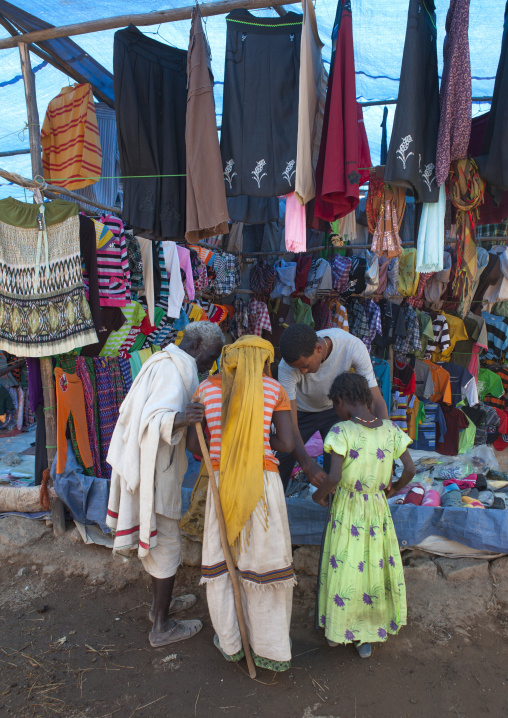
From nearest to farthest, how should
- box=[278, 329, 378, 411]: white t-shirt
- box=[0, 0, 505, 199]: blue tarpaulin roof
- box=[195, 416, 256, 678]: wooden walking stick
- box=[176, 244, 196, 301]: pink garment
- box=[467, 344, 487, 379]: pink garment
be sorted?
box=[195, 416, 256, 678]: wooden walking stick
box=[278, 329, 378, 411]: white t-shirt
box=[0, 0, 505, 199]: blue tarpaulin roof
box=[176, 244, 196, 301]: pink garment
box=[467, 344, 487, 379]: pink garment

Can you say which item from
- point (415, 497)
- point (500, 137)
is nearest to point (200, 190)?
point (500, 137)

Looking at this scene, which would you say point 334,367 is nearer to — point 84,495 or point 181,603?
point 181,603

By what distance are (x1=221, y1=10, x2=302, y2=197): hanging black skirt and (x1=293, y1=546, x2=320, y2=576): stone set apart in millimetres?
2703

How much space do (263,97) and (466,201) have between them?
151 cm

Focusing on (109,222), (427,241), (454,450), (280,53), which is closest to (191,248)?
(109,222)

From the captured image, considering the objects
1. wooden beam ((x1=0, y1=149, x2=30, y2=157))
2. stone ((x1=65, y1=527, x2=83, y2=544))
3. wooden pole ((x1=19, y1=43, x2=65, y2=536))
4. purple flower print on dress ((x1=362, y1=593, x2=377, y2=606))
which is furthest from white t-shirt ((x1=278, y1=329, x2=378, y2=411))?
wooden beam ((x1=0, y1=149, x2=30, y2=157))

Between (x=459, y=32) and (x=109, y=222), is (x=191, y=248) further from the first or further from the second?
(x=459, y=32)

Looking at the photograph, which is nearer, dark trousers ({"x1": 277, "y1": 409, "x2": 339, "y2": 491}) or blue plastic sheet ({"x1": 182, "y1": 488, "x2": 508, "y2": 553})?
blue plastic sheet ({"x1": 182, "y1": 488, "x2": 508, "y2": 553})

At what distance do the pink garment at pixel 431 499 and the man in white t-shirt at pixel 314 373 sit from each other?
0.95m

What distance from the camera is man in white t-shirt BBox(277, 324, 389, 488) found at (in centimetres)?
298

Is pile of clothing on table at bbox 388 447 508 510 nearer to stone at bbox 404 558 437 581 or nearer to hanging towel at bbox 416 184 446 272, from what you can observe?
stone at bbox 404 558 437 581

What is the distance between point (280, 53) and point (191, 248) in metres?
2.46

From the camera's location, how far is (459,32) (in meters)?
2.76

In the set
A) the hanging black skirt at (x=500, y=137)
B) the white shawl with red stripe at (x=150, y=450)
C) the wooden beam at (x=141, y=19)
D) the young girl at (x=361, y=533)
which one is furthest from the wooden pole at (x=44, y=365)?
the hanging black skirt at (x=500, y=137)
